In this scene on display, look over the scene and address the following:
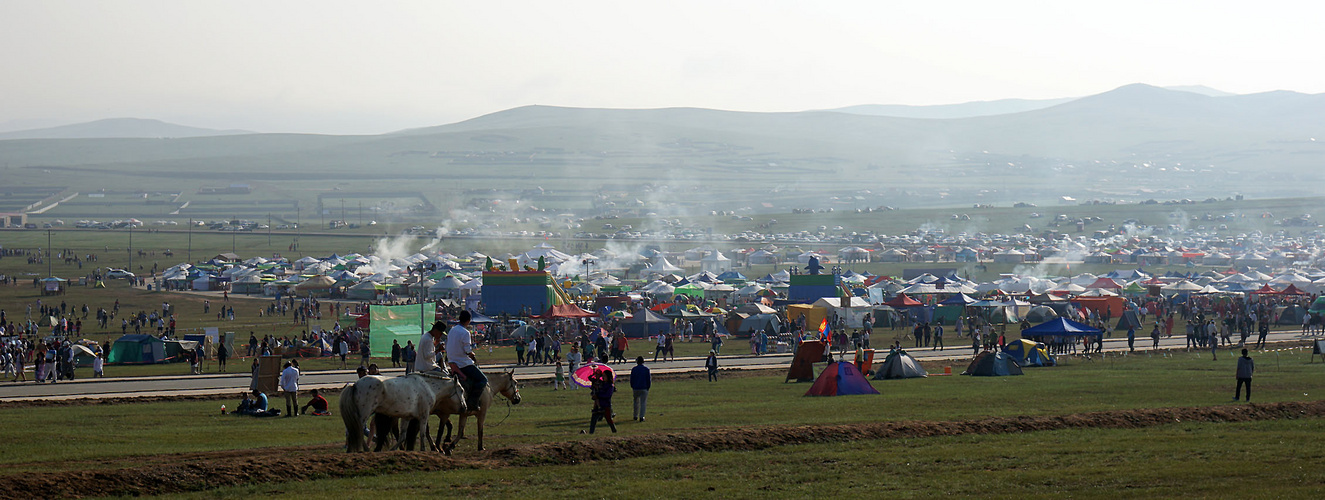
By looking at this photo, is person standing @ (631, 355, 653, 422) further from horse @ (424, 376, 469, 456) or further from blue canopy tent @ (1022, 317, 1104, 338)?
blue canopy tent @ (1022, 317, 1104, 338)

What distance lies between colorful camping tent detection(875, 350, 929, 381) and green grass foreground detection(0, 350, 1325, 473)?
109 centimetres

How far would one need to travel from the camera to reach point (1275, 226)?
19012 centimetres

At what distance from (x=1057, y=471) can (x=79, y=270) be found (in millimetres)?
116202

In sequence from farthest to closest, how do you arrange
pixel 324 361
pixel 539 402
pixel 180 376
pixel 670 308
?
pixel 670 308 < pixel 324 361 < pixel 180 376 < pixel 539 402

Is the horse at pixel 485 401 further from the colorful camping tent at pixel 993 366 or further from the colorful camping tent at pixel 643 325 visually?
the colorful camping tent at pixel 643 325

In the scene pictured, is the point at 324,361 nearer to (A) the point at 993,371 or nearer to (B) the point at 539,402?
(B) the point at 539,402

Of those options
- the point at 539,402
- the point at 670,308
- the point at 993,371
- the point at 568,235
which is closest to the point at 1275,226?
the point at 568,235

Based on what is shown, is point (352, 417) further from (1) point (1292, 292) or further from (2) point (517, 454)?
(1) point (1292, 292)

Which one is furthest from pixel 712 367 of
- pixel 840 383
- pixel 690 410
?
pixel 690 410

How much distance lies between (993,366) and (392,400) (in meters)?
24.0

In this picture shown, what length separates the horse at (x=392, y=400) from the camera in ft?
49.8

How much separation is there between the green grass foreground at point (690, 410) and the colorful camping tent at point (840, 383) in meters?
0.64

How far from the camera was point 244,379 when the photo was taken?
125ft

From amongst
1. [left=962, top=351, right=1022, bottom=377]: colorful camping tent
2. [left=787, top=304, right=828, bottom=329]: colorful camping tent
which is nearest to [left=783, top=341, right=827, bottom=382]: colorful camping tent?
[left=962, top=351, right=1022, bottom=377]: colorful camping tent
